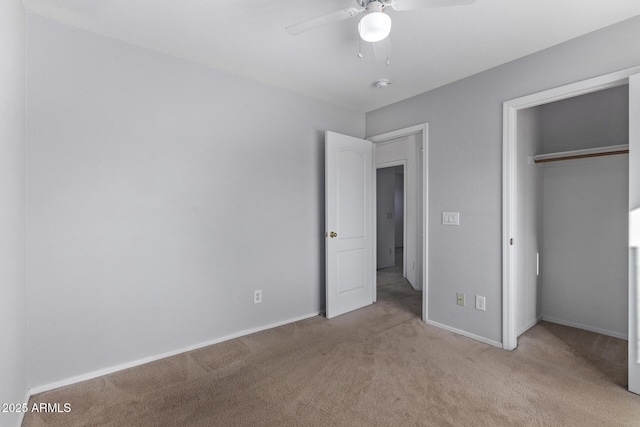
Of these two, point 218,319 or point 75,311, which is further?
point 218,319

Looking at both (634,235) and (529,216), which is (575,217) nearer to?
(529,216)

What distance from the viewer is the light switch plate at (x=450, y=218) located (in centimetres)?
296

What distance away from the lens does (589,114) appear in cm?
296

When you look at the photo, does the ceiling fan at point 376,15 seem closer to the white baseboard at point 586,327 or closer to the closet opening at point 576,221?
the closet opening at point 576,221

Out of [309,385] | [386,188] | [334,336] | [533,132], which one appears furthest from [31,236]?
[386,188]

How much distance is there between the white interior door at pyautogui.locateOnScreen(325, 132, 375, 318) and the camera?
3.34 metres

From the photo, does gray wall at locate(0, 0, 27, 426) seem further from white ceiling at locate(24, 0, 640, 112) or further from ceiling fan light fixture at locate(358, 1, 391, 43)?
ceiling fan light fixture at locate(358, 1, 391, 43)

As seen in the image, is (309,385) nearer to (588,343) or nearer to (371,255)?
(371,255)

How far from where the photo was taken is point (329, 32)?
2.16 metres

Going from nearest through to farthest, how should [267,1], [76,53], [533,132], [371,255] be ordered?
[267,1] < [76,53] < [533,132] < [371,255]

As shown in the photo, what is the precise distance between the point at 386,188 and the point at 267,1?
5.04m

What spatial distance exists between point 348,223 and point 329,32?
1.97 metres

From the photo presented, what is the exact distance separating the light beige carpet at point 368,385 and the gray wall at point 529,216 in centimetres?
29

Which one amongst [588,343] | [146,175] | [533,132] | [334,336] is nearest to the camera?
[146,175]
